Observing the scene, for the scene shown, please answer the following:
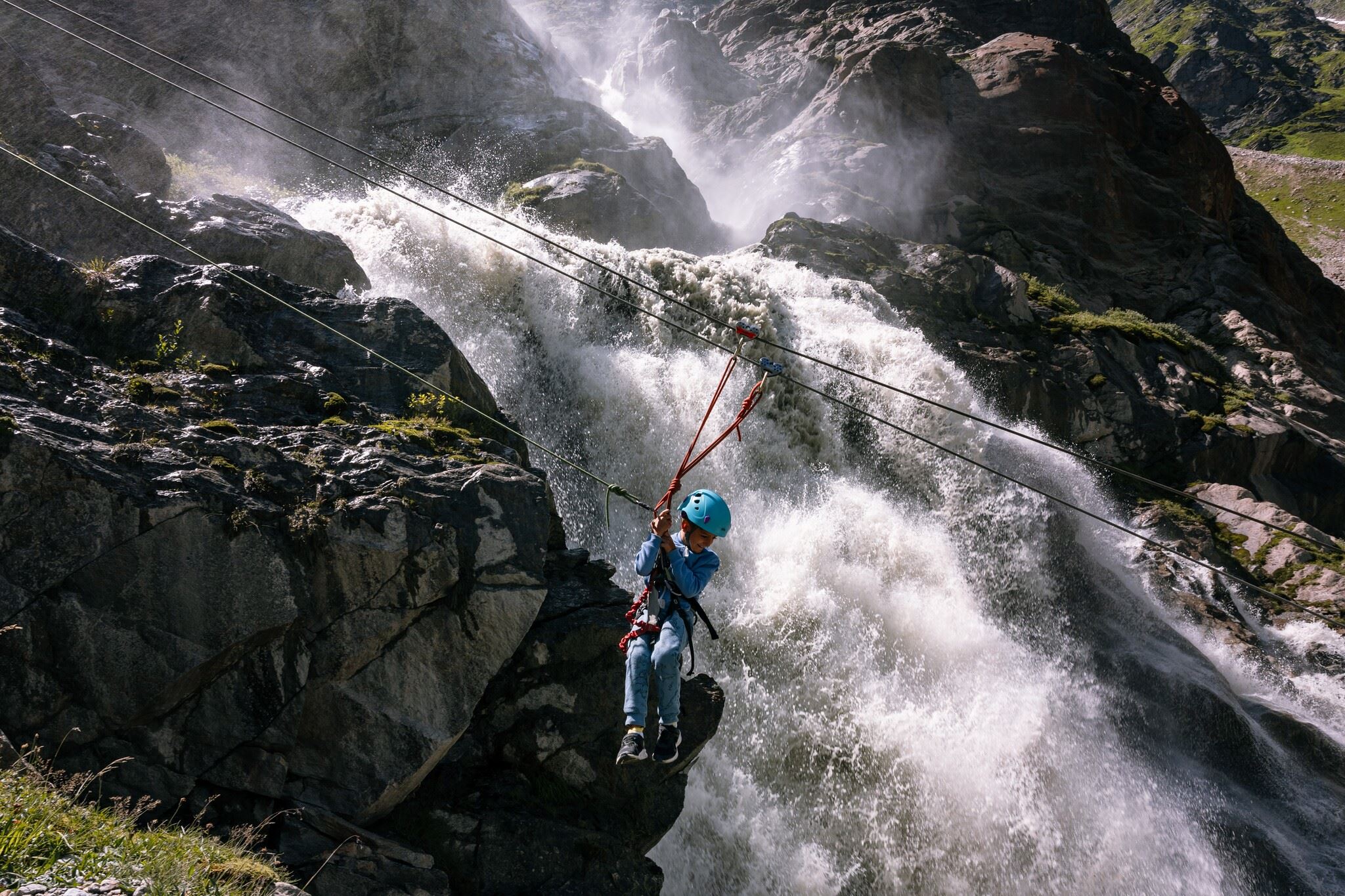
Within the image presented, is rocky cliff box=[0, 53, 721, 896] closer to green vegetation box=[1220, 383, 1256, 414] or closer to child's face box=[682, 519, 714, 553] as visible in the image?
child's face box=[682, 519, 714, 553]

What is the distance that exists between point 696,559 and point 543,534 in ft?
6.34

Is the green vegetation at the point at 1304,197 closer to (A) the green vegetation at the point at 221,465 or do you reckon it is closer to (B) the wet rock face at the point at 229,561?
(B) the wet rock face at the point at 229,561

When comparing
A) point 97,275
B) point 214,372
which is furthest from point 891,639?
point 97,275

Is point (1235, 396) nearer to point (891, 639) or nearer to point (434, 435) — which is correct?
point (891, 639)

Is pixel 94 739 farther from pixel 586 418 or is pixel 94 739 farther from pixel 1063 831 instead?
pixel 1063 831

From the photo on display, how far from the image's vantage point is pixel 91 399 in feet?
21.5

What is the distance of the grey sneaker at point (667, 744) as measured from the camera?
19.4 feet

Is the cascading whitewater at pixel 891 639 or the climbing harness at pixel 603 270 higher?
the climbing harness at pixel 603 270

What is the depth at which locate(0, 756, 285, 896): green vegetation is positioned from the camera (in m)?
3.71

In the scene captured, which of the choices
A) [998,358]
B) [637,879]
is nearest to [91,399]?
[637,879]

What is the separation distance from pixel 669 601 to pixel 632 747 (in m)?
1.19

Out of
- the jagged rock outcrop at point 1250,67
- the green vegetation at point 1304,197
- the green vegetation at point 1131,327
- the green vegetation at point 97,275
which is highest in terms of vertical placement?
the jagged rock outcrop at point 1250,67

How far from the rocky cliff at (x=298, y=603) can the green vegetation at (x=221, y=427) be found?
0.07 feet

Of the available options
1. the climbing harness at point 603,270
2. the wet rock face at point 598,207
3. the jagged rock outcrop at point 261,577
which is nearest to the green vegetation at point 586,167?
the wet rock face at point 598,207
